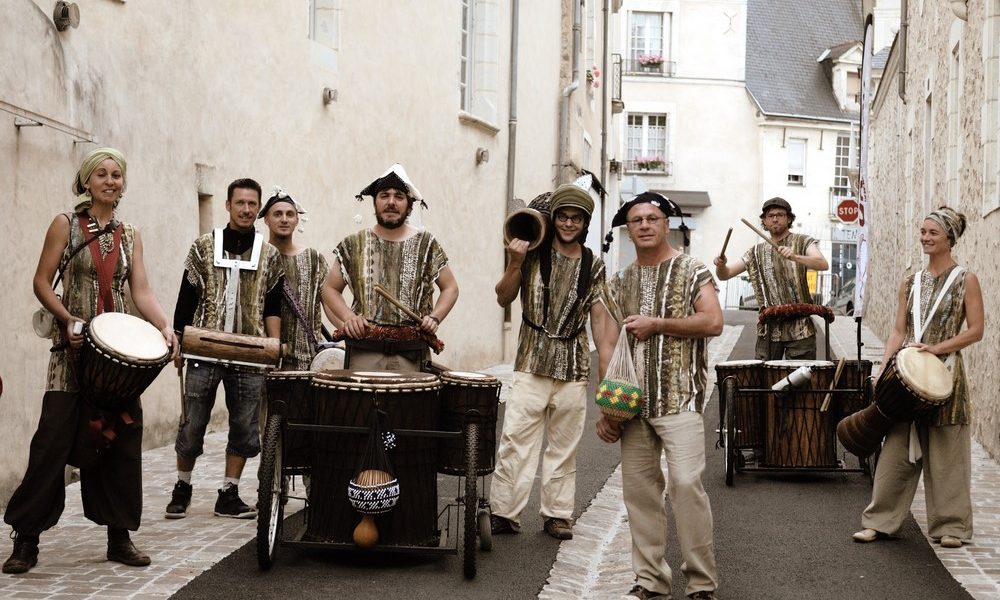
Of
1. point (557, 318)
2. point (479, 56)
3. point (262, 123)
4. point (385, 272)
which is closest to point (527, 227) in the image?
point (557, 318)

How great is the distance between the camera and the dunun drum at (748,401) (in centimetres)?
927

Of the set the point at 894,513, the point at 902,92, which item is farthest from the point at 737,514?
the point at 902,92

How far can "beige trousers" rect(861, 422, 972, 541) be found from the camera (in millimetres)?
7203

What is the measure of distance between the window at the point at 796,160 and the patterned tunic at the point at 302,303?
3939 centimetres

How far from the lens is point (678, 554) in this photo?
6.84 metres

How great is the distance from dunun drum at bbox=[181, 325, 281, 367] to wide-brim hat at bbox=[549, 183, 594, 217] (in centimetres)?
169

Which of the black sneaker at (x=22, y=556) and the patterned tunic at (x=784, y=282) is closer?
the black sneaker at (x=22, y=556)

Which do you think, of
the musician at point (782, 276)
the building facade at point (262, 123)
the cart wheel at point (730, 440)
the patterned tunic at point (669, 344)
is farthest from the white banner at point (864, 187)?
the patterned tunic at point (669, 344)

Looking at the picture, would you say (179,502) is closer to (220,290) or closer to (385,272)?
(220,290)

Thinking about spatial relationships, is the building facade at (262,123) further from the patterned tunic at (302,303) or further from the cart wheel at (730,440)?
the cart wheel at (730,440)

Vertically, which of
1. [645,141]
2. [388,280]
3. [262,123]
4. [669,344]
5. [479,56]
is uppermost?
[645,141]

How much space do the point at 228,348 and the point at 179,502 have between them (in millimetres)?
957

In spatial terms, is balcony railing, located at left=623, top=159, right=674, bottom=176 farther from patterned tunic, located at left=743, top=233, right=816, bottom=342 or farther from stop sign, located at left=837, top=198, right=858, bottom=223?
patterned tunic, located at left=743, top=233, right=816, bottom=342

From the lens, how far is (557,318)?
23.6ft
